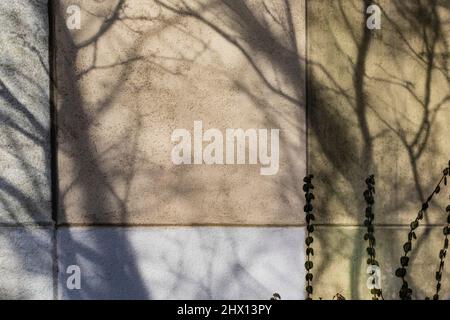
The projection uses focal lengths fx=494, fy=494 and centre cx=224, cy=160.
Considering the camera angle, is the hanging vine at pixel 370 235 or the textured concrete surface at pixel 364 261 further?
the textured concrete surface at pixel 364 261

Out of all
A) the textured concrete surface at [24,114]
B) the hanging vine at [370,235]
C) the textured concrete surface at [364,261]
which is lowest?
the textured concrete surface at [364,261]

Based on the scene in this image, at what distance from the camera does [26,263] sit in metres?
3.87

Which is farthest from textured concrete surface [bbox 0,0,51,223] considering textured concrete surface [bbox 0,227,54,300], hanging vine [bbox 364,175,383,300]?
hanging vine [bbox 364,175,383,300]

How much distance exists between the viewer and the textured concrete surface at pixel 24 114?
381 cm

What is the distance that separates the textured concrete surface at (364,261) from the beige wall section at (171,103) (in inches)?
14.8

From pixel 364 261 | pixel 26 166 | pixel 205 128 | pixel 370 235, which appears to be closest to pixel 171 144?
pixel 205 128

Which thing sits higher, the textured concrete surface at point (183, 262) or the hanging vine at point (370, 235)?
the hanging vine at point (370, 235)

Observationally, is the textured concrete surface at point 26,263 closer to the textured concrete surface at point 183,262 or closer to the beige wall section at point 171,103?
the textured concrete surface at point 183,262

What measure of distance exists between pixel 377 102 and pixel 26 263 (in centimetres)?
304

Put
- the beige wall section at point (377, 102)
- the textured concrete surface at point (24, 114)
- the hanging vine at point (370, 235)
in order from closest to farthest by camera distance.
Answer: the hanging vine at point (370, 235) → the textured concrete surface at point (24, 114) → the beige wall section at point (377, 102)

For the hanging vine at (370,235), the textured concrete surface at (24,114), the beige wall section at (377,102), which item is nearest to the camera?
the hanging vine at (370,235)

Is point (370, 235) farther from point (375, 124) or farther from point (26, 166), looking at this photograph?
point (26, 166)

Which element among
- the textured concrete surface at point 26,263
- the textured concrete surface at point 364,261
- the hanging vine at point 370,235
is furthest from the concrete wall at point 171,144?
the hanging vine at point 370,235
